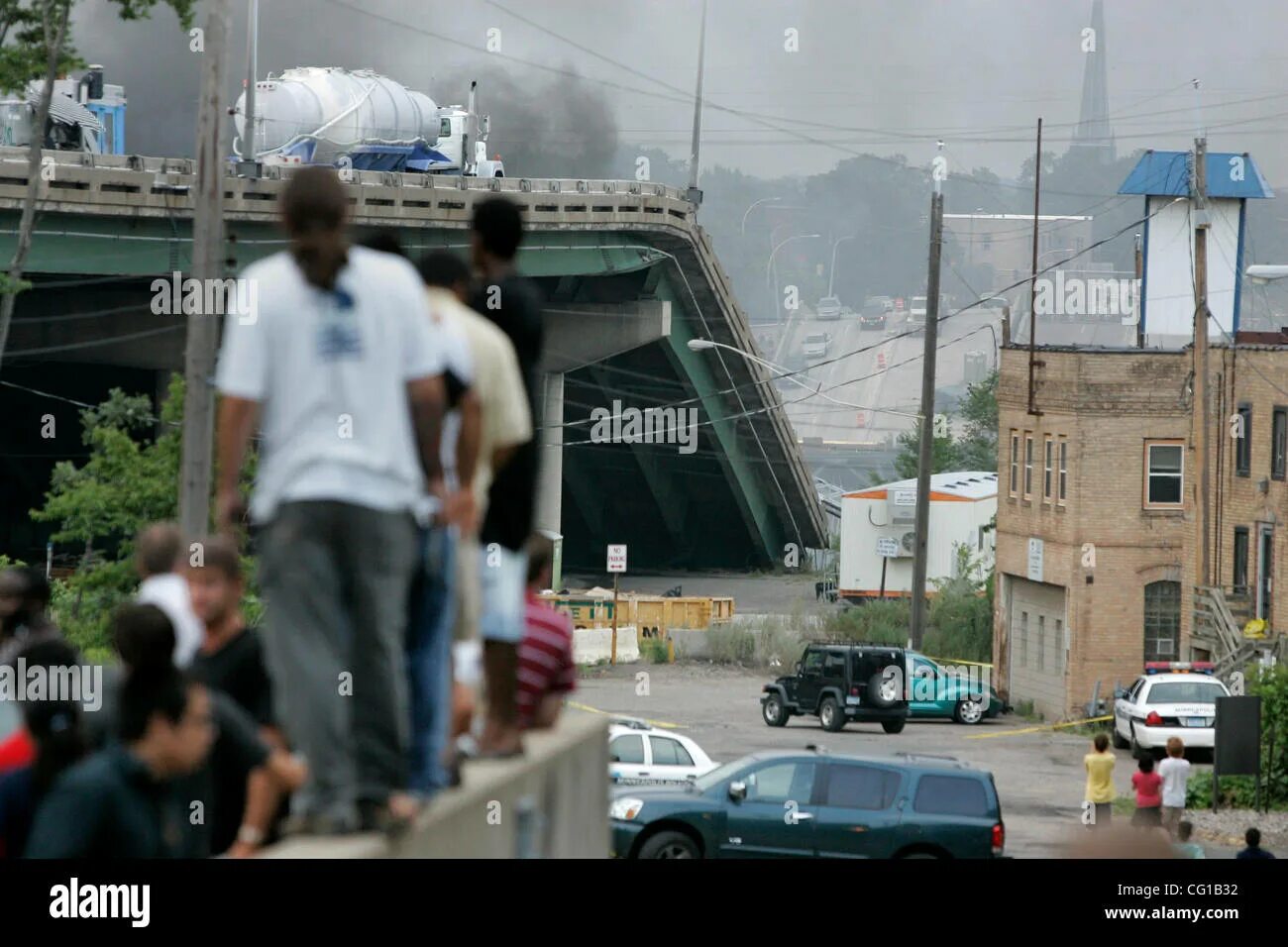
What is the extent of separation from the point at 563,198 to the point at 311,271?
41586 mm

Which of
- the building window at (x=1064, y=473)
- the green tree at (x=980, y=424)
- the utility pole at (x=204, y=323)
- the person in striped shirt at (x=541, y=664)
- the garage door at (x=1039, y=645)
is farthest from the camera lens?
the green tree at (x=980, y=424)

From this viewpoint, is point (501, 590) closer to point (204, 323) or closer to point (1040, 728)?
point (204, 323)

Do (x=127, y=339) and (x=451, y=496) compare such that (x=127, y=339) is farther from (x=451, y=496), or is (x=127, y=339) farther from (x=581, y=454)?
(x=451, y=496)

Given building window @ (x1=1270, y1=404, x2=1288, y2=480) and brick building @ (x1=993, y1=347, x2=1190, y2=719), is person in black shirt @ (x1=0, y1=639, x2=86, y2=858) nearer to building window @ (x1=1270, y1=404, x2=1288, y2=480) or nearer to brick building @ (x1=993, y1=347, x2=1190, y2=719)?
building window @ (x1=1270, y1=404, x2=1288, y2=480)

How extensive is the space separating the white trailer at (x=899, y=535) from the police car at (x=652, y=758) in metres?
34.3

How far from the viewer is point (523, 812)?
6.19m

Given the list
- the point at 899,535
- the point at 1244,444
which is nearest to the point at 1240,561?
the point at 1244,444

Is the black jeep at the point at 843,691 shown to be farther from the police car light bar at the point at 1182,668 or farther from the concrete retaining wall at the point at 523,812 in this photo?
the concrete retaining wall at the point at 523,812

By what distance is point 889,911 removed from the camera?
7.77 metres

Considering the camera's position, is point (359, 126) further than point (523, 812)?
Yes

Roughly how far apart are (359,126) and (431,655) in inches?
2036

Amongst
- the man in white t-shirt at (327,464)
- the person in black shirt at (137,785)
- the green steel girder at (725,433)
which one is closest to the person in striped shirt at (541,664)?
the man in white t-shirt at (327,464)

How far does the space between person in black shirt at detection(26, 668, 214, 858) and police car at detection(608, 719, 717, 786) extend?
58.0ft

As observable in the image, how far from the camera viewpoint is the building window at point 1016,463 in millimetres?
45500
